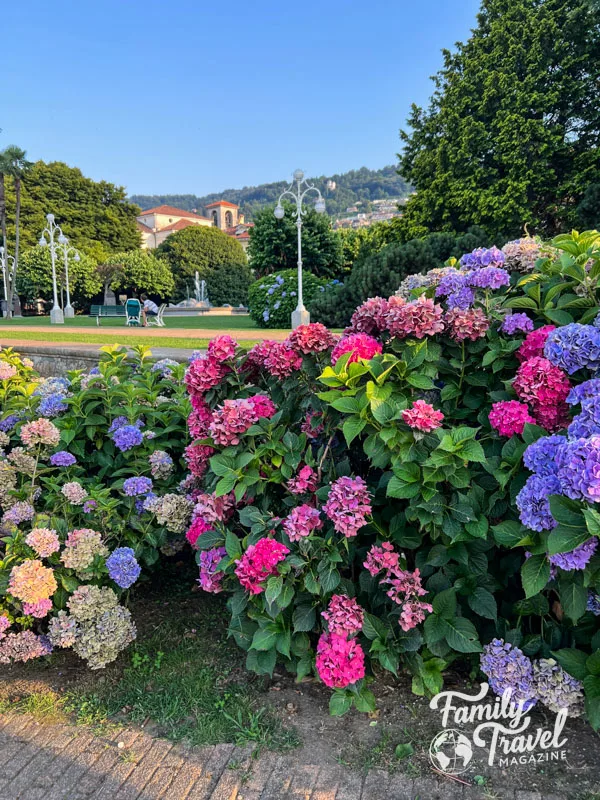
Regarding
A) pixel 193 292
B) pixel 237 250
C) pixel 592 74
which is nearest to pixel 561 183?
pixel 592 74

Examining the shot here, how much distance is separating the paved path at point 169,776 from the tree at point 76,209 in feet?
162

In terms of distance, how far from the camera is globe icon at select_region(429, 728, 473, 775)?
1.83 m

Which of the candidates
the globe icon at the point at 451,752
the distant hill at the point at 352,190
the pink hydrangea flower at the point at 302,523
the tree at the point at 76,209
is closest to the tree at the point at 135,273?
the tree at the point at 76,209

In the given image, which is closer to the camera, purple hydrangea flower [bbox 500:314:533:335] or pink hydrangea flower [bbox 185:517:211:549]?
purple hydrangea flower [bbox 500:314:533:335]

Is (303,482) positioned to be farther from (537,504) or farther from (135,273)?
(135,273)

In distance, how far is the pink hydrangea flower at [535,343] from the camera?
2.03 m

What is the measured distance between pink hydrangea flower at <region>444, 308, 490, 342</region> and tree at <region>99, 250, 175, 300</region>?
4354 centimetres

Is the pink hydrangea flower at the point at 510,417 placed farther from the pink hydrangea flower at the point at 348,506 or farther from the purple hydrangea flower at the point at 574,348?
the pink hydrangea flower at the point at 348,506

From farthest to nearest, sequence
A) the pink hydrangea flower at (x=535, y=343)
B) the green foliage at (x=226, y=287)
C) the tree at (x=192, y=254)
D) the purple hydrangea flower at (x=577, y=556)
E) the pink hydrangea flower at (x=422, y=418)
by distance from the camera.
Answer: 1. the tree at (x=192, y=254)
2. the green foliage at (x=226, y=287)
3. the pink hydrangea flower at (x=535, y=343)
4. the pink hydrangea flower at (x=422, y=418)
5. the purple hydrangea flower at (x=577, y=556)

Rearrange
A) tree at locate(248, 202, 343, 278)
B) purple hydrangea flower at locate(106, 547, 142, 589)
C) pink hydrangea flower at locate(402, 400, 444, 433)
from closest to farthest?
pink hydrangea flower at locate(402, 400, 444, 433) → purple hydrangea flower at locate(106, 547, 142, 589) → tree at locate(248, 202, 343, 278)

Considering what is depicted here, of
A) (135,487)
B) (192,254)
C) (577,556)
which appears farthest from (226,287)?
(577,556)

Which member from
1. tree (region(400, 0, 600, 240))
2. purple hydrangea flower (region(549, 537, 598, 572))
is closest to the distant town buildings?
tree (region(400, 0, 600, 240))

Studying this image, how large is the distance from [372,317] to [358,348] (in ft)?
0.85

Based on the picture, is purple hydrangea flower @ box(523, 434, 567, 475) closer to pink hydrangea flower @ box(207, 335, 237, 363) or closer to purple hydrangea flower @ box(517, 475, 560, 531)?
purple hydrangea flower @ box(517, 475, 560, 531)
